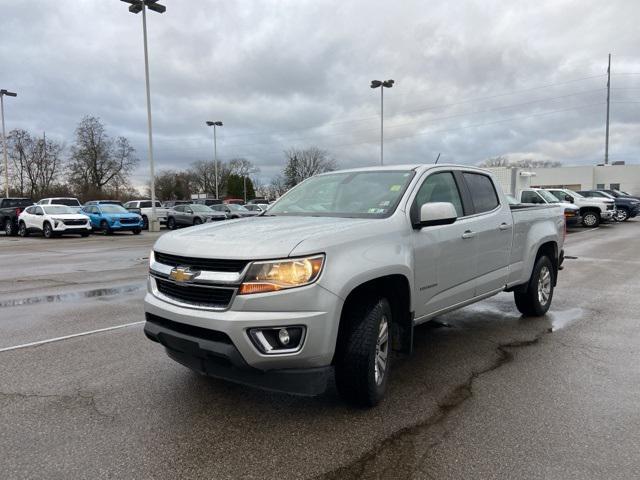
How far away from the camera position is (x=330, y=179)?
5.01 m

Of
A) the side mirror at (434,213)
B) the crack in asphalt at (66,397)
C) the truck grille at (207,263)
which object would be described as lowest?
the crack in asphalt at (66,397)

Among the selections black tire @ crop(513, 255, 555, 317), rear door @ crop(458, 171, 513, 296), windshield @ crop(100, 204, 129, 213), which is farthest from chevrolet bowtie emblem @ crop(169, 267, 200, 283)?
windshield @ crop(100, 204, 129, 213)

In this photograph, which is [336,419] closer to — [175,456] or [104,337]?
[175,456]

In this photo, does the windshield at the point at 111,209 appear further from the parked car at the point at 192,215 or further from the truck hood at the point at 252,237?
the truck hood at the point at 252,237

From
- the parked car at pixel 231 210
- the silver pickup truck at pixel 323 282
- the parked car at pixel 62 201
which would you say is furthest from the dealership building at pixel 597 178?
the silver pickup truck at pixel 323 282

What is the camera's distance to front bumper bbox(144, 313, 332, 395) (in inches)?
120

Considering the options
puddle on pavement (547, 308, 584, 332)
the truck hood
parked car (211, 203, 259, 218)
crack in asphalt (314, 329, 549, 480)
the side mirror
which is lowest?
puddle on pavement (547, 308, 584, 332)

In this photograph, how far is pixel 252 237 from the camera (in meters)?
3.33

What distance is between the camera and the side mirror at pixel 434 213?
375 centimetres

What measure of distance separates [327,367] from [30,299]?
6743 millimetres

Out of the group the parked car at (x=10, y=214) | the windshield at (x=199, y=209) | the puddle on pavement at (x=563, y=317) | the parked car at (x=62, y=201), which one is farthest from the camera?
the windshield at (x=199, y=209)

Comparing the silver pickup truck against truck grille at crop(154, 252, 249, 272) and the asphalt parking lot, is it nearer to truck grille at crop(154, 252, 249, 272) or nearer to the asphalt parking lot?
truck grille at crop(154, 252, 249, 272)

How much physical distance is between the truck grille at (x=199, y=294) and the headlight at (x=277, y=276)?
0.47 ft

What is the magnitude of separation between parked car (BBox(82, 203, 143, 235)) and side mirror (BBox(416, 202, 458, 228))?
79.9 ft
